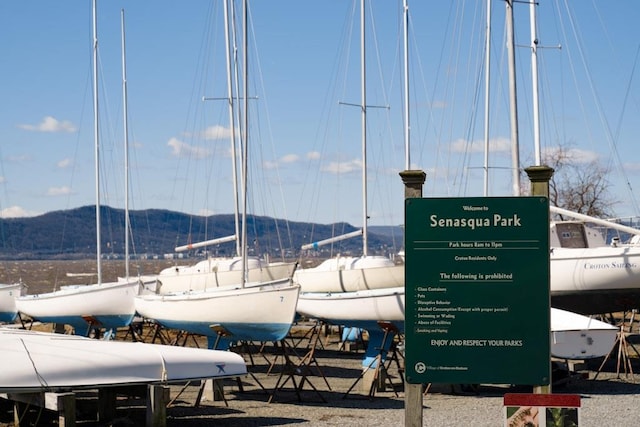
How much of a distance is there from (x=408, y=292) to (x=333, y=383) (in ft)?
38.6

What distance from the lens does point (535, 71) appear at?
85.9 feet

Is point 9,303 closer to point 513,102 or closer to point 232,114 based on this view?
point 232,114

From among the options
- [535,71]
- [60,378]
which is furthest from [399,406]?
[535,71]

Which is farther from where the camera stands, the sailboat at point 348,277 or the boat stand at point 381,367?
the sailboat at point 348,277

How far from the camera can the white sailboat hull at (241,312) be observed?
2000 centimetres

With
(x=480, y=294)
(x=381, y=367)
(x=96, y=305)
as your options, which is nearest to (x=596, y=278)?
(x=381, y=367)

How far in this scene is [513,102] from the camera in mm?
23562

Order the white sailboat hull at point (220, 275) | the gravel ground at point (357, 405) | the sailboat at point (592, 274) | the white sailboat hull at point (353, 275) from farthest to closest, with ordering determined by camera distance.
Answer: the white sailboat hull at point (353, 275) → the white sailboat hull at point (220, 275) → the sailboat at point (592, 274) → the gravel ground at point (357, 405)

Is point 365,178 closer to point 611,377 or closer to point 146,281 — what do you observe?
point 146,281

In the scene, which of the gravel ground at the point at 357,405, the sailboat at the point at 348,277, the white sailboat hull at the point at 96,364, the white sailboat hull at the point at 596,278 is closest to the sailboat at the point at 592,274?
the white sailboat hull at the point at 596,278

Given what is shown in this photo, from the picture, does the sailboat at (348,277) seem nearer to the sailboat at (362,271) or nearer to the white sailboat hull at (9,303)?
the sailboat at (362,271)

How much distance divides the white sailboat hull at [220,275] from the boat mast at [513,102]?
1037 cm

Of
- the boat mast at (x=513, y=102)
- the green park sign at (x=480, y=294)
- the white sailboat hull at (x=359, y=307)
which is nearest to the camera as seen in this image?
the green park sign at (x=480, y=294)

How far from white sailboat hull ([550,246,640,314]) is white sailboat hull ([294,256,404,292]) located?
8.36 metres
